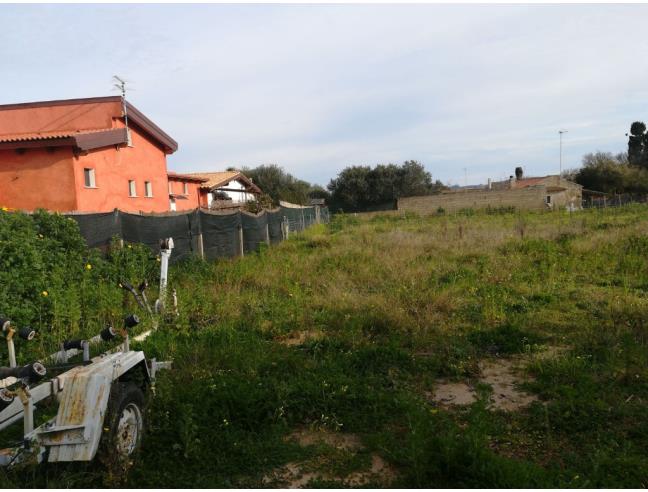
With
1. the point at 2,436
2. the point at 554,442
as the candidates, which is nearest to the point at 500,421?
the point at 554,442

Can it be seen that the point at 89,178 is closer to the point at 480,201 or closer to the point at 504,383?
the point at 504,383

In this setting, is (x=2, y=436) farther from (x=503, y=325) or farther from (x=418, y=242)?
(x=418, y=242)

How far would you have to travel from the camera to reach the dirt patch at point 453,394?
3.77 m

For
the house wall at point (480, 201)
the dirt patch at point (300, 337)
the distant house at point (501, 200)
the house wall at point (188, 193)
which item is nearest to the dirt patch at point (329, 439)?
the dirt patch at point (300, 337)

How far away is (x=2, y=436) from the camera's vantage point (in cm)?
334

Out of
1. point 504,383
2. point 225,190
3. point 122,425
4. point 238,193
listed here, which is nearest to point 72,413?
point 122,425

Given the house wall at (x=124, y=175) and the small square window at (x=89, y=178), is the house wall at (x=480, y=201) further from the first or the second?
the small square window at (x=89, y=178)

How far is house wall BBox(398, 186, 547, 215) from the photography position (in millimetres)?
34250

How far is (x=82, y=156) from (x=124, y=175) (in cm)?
263

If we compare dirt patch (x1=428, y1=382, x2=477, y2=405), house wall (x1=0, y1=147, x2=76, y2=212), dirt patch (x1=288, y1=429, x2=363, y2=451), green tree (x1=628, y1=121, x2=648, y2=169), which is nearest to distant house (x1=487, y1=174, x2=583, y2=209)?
green tree (x1=628, y1=121, x2=648, y2=169)

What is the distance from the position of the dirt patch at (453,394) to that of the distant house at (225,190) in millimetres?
26816

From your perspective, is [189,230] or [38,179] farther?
[38,179]

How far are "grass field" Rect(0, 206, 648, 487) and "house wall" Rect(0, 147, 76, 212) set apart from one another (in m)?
8.18

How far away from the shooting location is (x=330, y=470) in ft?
9.43
